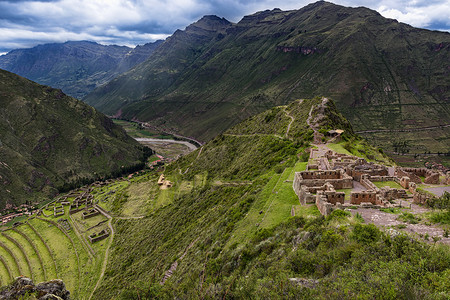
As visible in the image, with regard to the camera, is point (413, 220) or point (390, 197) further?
point (390, 197)

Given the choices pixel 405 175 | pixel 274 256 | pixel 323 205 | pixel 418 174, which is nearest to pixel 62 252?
pixel 274 256

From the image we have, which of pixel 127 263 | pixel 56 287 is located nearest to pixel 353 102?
pixel 127 263

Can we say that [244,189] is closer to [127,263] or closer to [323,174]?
[323,174]

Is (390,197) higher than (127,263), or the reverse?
(390,197)

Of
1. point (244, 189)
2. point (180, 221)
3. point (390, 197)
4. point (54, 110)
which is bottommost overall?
point (180, 221)

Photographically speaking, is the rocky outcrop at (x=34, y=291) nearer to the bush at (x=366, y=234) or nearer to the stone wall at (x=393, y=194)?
the bush at (x=366, y=234)

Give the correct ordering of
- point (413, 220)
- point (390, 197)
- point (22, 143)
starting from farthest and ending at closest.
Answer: point (22, 143) < point (390, 197) < point (413, 220)

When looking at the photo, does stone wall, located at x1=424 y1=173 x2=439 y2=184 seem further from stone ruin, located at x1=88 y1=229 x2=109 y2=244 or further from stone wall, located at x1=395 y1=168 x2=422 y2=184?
stone ruin, located at x1=88 y1=229 x2=109 y2=244
